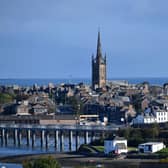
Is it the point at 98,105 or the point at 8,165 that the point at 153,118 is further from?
the point at 8,165

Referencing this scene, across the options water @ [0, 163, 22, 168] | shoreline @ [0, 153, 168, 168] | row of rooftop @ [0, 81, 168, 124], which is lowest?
water @ [0, 163, 22, 168]

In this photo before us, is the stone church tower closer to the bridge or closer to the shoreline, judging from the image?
the bridge

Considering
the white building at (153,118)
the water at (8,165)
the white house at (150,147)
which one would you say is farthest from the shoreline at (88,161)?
the white building at (153,118)

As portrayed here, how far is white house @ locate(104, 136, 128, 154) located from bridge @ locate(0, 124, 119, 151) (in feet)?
28.0

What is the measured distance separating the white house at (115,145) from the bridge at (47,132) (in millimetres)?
8531

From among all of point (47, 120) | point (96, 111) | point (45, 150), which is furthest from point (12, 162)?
point (96, 111)

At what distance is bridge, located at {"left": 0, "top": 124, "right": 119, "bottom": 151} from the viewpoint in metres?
58.2

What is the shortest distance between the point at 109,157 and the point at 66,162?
7.81 feet

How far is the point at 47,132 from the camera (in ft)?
202

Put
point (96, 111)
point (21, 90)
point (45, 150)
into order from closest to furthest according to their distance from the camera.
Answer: point (45, 150) < point (96, 111) < point (21, 90)

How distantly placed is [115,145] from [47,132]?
15.7 m

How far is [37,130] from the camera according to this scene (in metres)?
63.2

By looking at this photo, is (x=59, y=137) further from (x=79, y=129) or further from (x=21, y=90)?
(x=21, y=90)

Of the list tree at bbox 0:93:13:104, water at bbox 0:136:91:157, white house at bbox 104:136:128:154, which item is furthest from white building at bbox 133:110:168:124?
tree at bbox 0:93:13:104
